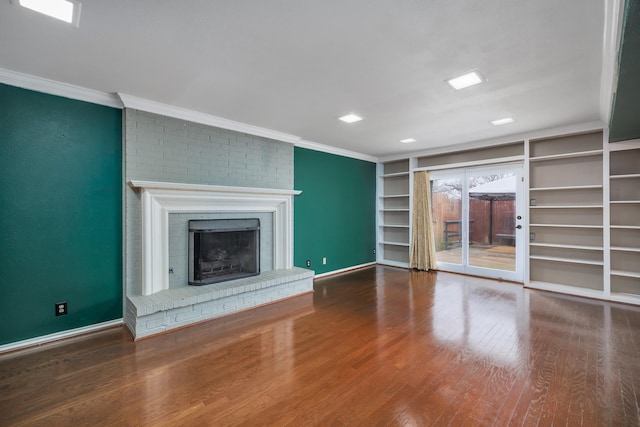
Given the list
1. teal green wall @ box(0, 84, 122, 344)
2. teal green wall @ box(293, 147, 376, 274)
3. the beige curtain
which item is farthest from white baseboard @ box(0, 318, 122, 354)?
the beige curtain

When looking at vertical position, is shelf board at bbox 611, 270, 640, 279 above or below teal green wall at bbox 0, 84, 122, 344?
below

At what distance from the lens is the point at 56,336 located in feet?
9.23

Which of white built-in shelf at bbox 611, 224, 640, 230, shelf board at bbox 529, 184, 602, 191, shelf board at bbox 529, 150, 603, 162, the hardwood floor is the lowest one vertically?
the hardwood floor

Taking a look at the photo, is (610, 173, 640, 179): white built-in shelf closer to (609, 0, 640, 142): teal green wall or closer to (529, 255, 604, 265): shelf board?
(609, 0, 640, 142): teal green wall

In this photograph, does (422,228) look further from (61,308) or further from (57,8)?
(57,8)

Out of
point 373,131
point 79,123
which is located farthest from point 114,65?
point 373,131

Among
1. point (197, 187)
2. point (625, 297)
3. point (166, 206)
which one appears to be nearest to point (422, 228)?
point (625, 297)

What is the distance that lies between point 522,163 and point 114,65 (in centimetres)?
583

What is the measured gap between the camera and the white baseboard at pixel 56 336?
2605 mm

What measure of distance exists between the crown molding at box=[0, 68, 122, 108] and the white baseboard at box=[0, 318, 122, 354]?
7.79 ft

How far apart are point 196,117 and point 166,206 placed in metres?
1.21

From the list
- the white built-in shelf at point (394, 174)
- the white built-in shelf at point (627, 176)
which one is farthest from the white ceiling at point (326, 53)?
the white built-in shelf at point (394, 174)

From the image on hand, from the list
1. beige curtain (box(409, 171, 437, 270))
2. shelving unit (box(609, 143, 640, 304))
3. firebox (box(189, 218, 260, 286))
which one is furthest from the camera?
beige curtain (box(409, 171, 437, 270))

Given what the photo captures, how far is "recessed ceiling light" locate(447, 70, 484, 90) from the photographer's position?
8.57 ft
